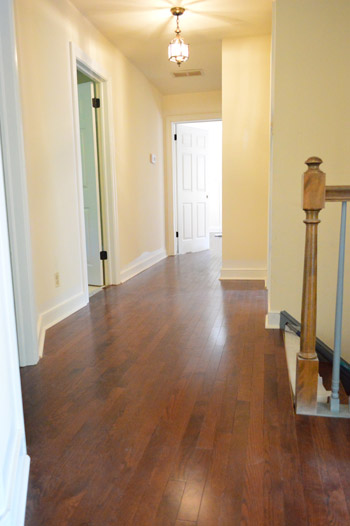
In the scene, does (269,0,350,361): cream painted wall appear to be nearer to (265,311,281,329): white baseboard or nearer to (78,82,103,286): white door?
(265,311,281,329): white baseboard

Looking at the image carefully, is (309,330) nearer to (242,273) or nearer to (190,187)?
(242,273)

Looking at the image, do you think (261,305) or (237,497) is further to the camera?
(261,305)

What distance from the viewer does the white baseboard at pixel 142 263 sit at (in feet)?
15.3

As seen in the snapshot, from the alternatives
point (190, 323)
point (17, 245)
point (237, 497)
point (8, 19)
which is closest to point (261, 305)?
point (190, 323)

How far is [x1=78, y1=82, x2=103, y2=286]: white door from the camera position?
4.05 meters

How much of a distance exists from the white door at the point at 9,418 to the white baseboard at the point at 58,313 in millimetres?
1206

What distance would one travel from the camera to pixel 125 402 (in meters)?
1.86

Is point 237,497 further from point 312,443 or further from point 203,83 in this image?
point 203,83

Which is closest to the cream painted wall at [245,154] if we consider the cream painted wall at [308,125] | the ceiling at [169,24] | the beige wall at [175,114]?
the ceiling at [169,24]

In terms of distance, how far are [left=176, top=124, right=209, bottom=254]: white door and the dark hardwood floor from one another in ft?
12.9

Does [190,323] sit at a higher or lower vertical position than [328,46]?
lower

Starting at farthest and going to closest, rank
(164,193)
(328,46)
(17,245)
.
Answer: (164,193) → (328,46) → (17,245)

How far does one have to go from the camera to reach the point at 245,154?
14.8ft

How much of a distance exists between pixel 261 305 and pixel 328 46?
2009 millimetres
